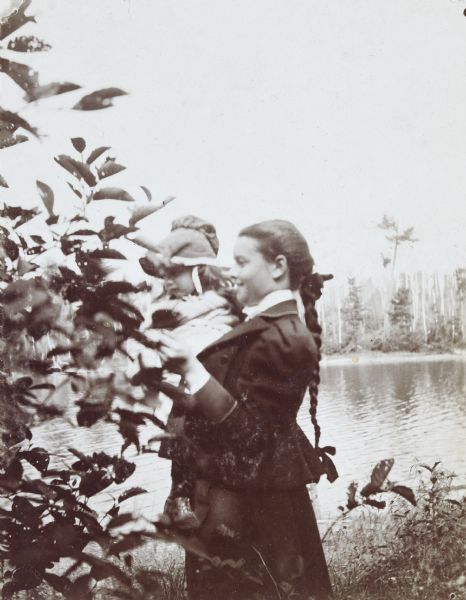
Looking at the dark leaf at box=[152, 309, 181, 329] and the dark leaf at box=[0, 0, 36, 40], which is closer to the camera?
the dark leaf at box=[0, 0, 36, 40]

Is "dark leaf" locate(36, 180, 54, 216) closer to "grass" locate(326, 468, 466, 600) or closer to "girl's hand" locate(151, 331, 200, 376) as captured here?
"girl's hand" locate(151, 331, 200, 376)

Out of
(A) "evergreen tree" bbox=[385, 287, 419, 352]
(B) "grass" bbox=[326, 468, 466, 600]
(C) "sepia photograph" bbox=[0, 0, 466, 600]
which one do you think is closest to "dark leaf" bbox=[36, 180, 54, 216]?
(C) "sepia photograph" bbox=[0, 0, 466, 600]

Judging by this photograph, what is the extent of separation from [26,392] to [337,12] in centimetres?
153

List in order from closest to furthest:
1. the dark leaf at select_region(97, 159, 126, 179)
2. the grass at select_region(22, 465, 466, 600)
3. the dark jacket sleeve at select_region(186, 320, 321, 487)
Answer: the dark leaf at select_region(97, 159, 126, 179)
the dark jacket sleeve at select_region(186, 320, 321, 487)
the grass at select_region(22, 465, 466, 600)

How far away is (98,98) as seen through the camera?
1351mm

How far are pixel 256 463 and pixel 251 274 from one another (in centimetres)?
52

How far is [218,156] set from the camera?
6.84ft

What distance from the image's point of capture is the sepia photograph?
1576 mm

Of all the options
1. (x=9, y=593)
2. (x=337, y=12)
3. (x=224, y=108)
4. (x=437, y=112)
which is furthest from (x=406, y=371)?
(x=9, y=593)

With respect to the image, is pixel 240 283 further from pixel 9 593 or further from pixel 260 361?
pixel 9 593

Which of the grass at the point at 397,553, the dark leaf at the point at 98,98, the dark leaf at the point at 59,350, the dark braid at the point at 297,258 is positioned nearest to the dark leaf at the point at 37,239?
the dark leaf at the point at 59,350

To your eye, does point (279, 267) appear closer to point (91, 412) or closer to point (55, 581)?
point (91, 412)

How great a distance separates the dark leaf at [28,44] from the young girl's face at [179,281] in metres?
0.58

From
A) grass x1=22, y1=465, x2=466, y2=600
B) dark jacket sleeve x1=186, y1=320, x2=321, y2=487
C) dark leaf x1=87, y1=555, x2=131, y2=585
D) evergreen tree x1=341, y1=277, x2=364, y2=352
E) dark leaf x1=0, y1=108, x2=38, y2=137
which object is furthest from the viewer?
evergreen tree x1=341, y1=277, x2=364, y2=352
